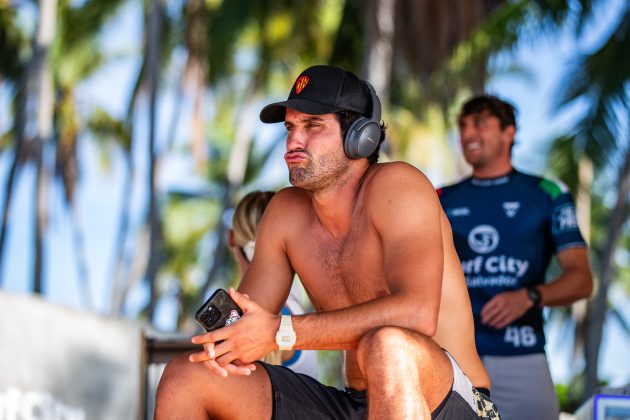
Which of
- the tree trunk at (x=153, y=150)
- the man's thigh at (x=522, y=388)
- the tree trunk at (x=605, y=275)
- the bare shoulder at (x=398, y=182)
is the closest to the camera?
the bare shoulder at (x=398, y=182)

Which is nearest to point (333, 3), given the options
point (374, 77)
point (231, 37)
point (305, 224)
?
point (231, 37)

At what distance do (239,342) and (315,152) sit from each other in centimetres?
81

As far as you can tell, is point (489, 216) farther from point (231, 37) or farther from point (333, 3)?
point (333, 3)

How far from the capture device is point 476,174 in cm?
534

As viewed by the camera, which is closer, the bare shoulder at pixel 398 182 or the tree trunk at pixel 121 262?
the bare shoulder at pixel 398 182

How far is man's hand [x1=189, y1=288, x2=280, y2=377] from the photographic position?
312cm

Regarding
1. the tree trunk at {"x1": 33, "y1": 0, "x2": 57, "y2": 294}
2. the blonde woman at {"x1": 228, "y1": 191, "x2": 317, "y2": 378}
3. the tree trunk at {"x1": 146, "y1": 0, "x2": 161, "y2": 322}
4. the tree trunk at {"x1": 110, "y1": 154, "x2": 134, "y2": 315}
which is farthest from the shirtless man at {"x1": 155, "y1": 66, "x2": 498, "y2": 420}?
the tree trunk at {"x1": 110, "y1": 154, "x2": 134, "y2": 315}

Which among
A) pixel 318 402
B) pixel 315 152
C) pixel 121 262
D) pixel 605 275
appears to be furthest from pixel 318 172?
pixel 121 262

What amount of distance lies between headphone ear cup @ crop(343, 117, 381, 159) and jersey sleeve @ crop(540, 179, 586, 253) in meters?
1.82

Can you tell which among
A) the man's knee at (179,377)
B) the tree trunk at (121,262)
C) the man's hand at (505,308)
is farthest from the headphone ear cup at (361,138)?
the tree trunk at (121,262)

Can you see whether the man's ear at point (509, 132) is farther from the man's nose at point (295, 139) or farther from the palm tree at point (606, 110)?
the palm tree at point (606, 110)

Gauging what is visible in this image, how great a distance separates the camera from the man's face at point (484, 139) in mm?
5258

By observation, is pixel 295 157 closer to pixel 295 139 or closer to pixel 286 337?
pixel 295 139

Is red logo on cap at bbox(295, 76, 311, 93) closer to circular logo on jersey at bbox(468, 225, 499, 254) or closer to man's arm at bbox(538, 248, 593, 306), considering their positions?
circular logo on jersey at bbox(468, 225, 499, 254)
